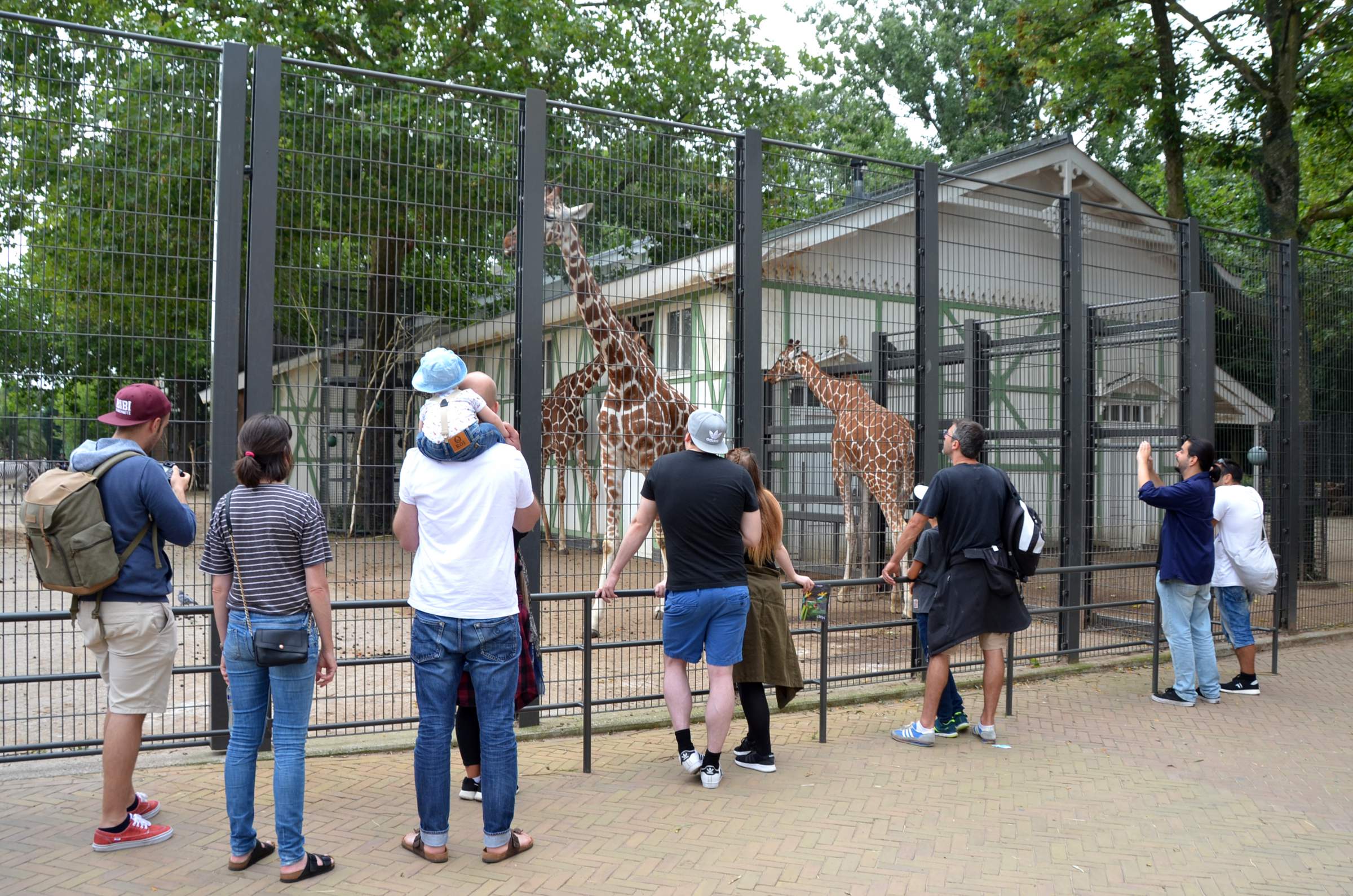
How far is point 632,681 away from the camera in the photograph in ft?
26.5

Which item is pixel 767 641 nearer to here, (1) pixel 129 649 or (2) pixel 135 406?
(1) pixel 129 649

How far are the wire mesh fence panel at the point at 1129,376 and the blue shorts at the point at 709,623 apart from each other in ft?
17.3

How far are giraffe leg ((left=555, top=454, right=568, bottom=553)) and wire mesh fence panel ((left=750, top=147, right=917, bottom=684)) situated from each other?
154 centimetres

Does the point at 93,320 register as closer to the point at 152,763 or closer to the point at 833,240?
the point at 152,763

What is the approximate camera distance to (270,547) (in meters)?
4.09

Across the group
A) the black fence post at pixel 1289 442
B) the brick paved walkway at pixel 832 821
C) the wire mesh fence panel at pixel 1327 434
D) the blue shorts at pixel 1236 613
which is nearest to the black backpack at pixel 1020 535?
the brick paved walkway at pixel 832 821

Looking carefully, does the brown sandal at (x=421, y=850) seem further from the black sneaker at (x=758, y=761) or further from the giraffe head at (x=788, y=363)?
the giraffe head at (x=788, y=363)

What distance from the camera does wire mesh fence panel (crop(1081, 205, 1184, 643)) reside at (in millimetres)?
9750

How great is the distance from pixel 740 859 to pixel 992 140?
35528mm

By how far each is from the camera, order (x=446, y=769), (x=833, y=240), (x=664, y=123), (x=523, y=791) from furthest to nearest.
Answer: (x=833, y=240) → (x=664, y=123) → (x=523, y=791) → (x=446, y=769)

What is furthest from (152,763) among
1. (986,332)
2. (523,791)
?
(986,332)

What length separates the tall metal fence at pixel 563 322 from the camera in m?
5.69

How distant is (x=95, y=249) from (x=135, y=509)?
208 cm

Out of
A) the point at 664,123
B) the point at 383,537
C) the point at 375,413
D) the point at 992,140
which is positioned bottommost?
the point at 383,537
